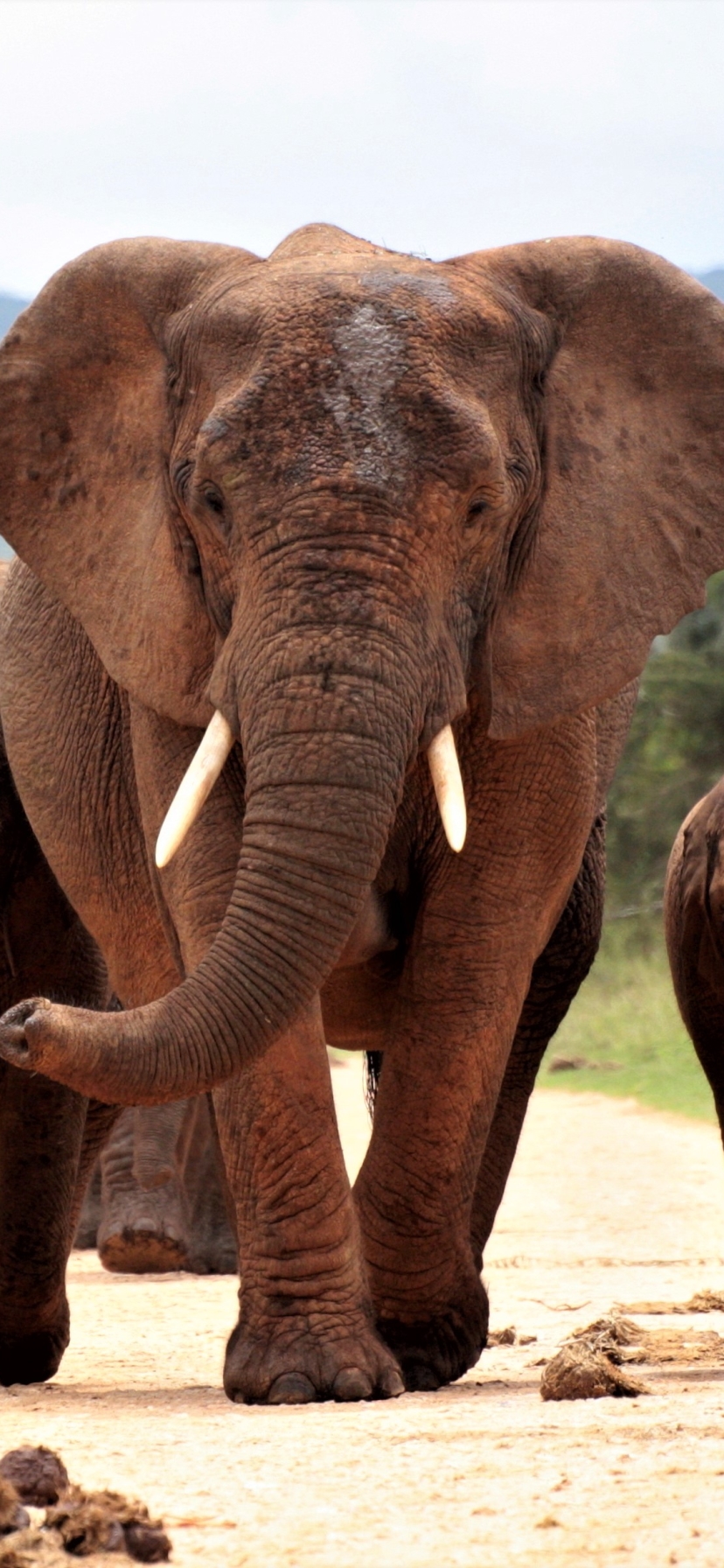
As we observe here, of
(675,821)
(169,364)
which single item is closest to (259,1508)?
(169,364)

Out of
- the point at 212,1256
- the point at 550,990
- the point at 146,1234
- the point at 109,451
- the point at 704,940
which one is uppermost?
the point at 109,451

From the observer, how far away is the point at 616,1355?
7.26 m

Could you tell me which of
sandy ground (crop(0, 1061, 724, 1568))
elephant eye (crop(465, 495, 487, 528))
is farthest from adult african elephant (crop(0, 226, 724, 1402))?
sandy ground (crop(0, 1061, 724, 1568))

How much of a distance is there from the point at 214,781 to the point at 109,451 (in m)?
1.20

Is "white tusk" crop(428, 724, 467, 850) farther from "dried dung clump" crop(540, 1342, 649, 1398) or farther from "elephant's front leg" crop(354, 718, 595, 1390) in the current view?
"dried dung clump" crop(540, 1342, 649, 1398)

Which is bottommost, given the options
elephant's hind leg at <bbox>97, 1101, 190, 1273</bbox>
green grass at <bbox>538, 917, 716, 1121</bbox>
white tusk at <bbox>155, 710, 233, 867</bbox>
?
green grass at <bbox>538, 917, 716, 1121</bbox>

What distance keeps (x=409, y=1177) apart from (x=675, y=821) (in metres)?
24.6

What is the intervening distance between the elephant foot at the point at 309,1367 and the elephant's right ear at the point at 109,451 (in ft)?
4.93

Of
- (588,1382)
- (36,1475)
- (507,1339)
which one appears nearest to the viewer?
(36,1475)

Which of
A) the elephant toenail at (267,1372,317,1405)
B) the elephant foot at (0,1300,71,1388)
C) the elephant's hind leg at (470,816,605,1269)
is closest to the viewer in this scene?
the elephant toenail at (267,1372,317,1405)

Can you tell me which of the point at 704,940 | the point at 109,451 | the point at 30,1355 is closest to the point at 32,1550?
the point at 109,451

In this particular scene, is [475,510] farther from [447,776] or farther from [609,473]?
[609,473]

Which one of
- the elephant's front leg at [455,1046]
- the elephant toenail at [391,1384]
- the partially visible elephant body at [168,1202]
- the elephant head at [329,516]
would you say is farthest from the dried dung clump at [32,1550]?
the partially visible elephant body at [168,1202]

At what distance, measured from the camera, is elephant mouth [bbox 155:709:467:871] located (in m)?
6.43
